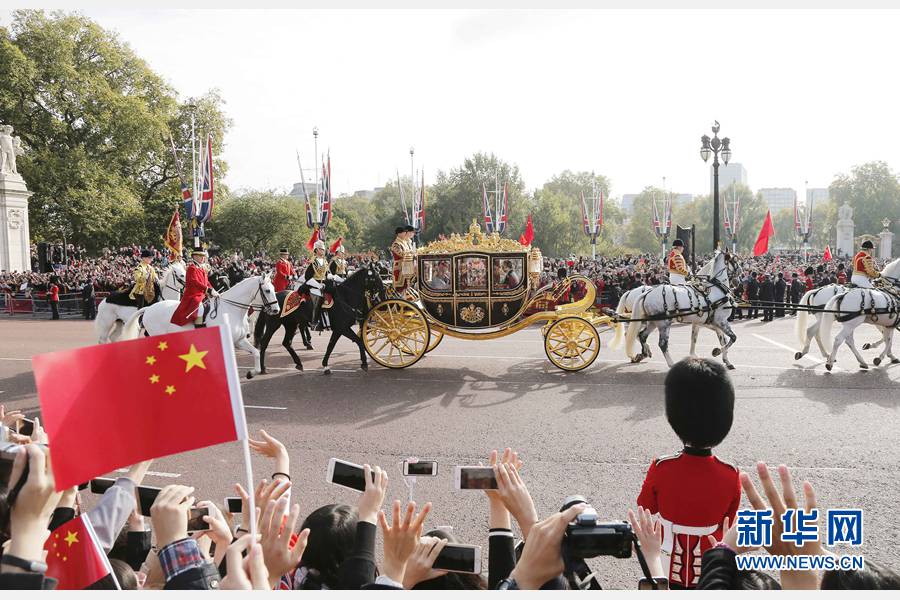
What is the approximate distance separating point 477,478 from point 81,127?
36.1 meters

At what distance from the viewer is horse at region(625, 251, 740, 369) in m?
10.9

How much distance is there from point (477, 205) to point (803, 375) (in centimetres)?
4186

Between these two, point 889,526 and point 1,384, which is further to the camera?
point 1,384

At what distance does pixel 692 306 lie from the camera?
1087cm

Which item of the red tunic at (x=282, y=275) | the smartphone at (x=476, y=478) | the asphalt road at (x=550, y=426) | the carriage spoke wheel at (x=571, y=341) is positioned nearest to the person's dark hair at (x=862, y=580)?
the smartphone at (x=476, y=478)

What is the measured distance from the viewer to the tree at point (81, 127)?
29.6 meters

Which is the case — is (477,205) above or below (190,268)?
above

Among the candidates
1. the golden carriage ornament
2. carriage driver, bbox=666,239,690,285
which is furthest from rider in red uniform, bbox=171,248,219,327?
carriage driver, bbox=666,239,690,285

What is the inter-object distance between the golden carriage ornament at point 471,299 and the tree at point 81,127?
25040 mm

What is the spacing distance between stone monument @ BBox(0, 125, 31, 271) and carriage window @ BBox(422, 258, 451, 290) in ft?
79.6

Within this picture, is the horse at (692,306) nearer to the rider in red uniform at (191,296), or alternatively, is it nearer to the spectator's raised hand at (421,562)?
the rider in red uniform at (191,296)

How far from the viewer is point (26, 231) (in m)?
28.0

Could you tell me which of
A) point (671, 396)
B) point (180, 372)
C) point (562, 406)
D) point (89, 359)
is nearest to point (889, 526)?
point (671, 396)

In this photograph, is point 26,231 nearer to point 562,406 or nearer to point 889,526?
point 562,406
